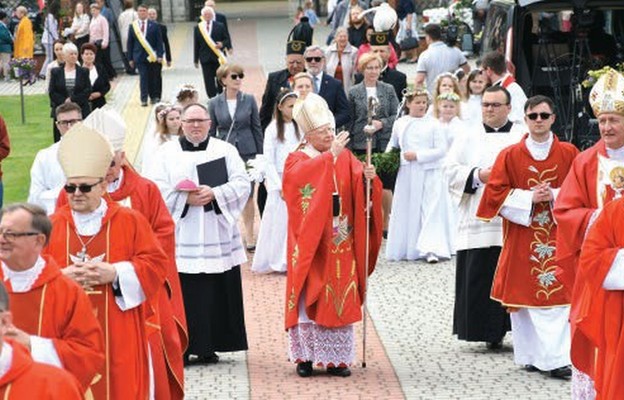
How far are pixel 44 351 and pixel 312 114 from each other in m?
5.21

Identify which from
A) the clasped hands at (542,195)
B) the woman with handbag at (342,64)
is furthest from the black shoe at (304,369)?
the woman with handbag at (342,64)

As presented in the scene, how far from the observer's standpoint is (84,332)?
796 centimetres

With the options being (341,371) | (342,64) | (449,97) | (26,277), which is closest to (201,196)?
(341,371)

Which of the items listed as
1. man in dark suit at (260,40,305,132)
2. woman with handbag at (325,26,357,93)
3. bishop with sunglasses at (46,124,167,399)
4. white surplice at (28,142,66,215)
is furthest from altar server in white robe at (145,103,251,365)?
woman with handbag at (325,26,357,93)

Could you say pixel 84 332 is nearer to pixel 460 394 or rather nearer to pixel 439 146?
pixel 460 394

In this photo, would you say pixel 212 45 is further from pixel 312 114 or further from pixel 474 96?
pixel 312 114

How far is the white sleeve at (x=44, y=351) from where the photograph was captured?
770 centimetres

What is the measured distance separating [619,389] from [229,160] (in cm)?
432

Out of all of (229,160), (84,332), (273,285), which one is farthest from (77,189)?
(273,285)

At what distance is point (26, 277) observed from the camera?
26.5ft

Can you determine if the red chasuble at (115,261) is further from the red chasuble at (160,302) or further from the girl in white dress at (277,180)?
the girl in white dress at (277,180)

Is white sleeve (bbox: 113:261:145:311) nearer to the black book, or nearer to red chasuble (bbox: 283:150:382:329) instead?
red chasuble (bbox: 283:150:382:329)

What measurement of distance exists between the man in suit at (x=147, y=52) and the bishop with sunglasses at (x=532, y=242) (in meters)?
19.4

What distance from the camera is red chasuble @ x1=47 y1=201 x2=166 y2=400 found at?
925 cm
